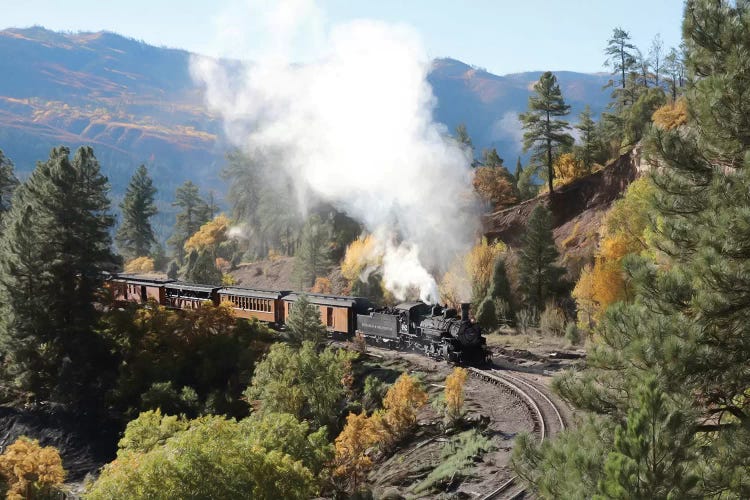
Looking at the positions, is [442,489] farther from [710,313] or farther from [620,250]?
[620,250]

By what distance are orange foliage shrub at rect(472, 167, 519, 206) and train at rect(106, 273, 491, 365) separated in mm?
23418

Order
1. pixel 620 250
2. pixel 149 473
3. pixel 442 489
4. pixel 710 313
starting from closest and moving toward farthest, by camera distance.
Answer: pixel 710 313 → pixel 149 473 → pixel 442 489 → pixel 620 250

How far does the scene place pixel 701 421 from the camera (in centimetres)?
1056

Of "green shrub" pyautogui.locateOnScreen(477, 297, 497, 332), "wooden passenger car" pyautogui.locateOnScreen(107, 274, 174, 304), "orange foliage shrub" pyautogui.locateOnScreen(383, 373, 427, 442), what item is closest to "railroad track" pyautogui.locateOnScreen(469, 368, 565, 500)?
"orange foliage shrub" pyautogui.locateOnScreen(383, 373, 427, 442)

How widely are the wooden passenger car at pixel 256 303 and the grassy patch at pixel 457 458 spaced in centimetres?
2090

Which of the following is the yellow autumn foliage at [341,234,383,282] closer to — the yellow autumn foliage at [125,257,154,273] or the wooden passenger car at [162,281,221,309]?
the wooden passenger car at [162,281,221,309]

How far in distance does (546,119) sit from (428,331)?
27.6m

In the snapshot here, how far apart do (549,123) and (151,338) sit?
33132mm

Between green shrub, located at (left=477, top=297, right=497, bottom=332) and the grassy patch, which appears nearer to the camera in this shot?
the grassy patch

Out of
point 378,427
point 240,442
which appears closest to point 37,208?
point 378,427

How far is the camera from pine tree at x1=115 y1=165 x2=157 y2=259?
89125mm

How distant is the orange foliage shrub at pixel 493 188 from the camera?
190ft

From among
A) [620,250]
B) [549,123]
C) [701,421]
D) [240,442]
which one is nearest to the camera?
[701,421]

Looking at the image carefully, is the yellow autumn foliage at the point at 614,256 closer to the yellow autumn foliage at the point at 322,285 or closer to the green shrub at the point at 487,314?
the green shrub at the point at 487,314
